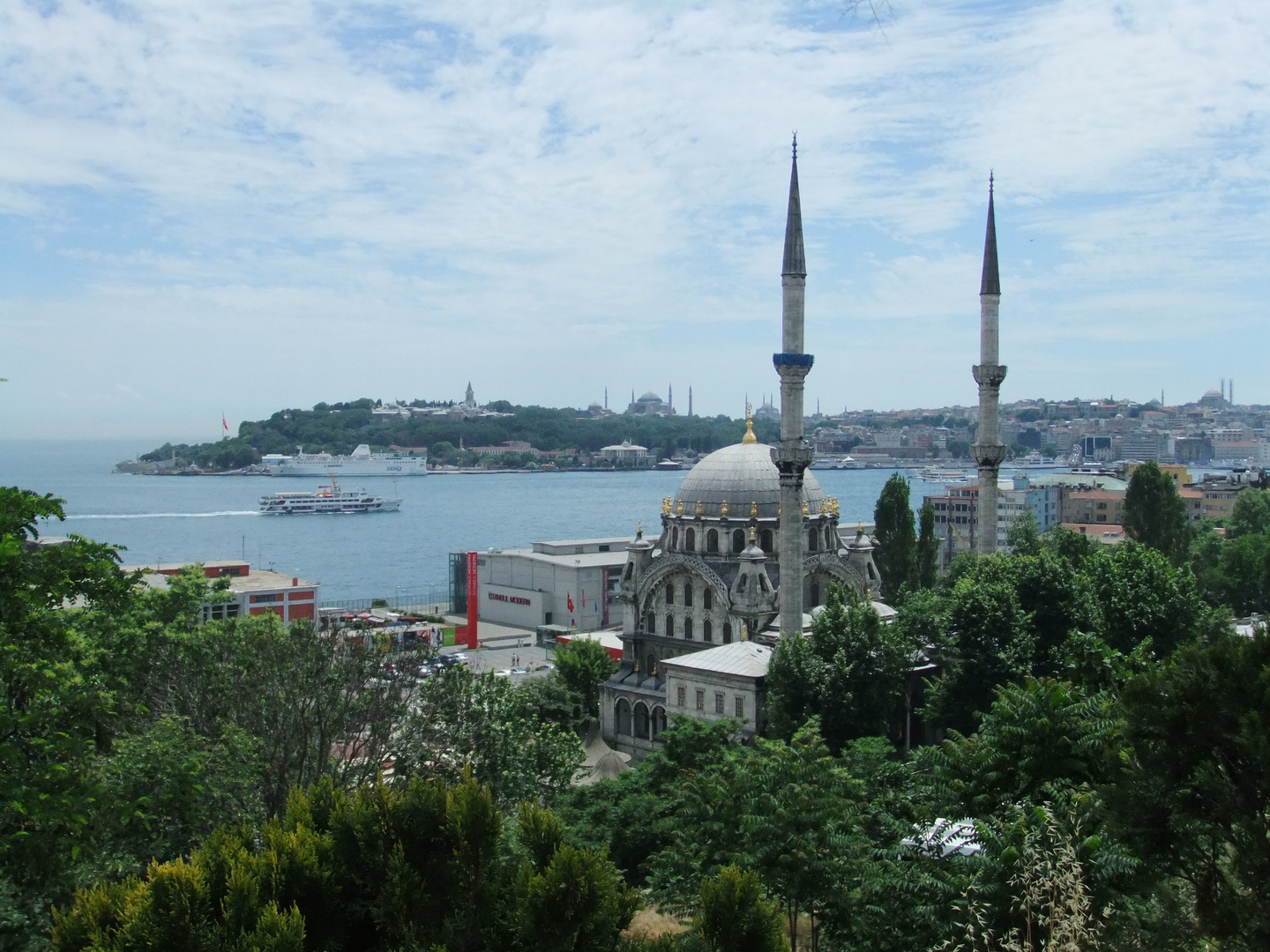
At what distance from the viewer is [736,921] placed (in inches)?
497

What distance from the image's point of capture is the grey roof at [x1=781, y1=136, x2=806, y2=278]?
34719 mm

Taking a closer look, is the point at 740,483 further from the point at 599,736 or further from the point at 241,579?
the point at 241,579

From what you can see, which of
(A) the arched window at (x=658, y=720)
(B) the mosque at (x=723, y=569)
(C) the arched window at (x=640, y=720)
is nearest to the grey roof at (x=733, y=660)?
(B) the mosque at (x=723, y=569)

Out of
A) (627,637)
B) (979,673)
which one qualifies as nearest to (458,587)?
(627,637)

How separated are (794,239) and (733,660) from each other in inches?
486

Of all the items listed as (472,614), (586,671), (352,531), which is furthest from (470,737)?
(352,531)

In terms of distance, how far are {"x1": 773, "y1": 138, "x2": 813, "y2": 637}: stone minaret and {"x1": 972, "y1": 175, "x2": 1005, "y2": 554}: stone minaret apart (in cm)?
973

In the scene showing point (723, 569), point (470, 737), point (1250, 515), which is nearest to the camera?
point (470, 737)

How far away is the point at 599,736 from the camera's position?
3928 centimetres

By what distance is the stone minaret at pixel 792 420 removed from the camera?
34.5m

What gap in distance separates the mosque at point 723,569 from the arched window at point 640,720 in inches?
1.6

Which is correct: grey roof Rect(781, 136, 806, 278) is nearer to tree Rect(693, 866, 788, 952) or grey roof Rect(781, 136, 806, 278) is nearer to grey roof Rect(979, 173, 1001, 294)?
grey roof Rect(979, 173, 1001, 294)

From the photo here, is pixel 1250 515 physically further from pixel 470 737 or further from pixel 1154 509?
pixel 470 737

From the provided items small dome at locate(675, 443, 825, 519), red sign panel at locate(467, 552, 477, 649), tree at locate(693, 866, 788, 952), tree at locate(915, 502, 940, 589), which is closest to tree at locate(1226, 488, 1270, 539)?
tree at locate(915, 502, 940, 589)
